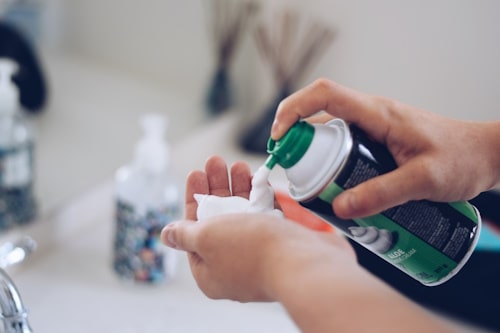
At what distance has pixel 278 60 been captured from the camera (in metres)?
1.32

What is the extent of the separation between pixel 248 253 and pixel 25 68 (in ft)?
1.93

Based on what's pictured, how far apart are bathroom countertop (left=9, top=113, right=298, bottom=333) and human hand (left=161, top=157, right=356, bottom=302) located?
7.4 inches

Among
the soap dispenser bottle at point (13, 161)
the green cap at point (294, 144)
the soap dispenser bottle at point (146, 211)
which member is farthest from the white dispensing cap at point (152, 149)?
the green cap at point (294, 144)


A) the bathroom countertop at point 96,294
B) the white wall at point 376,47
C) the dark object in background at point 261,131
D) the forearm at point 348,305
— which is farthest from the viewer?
the dark object in background at point 261,131

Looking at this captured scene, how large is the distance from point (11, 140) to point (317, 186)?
18.3 inches

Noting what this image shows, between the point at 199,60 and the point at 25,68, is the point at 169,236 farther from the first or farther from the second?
the point at 199,60

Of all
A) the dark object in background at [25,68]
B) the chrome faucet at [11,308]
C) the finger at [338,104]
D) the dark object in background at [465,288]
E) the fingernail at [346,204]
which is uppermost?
the finger at [338,104]

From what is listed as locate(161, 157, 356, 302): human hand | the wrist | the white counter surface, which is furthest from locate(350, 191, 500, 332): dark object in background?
locate(161, 157, 356, 302): human hand

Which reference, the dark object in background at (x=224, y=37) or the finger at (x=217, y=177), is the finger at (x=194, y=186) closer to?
the finger at (x=217, y=177)

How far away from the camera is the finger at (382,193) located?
Answer: 430 mm

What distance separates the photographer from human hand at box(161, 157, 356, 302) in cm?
42

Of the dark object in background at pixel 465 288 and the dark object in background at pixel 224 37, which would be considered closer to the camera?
the dark object in background at pixel 465 288

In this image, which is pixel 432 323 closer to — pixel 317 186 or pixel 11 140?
pixel 317 186

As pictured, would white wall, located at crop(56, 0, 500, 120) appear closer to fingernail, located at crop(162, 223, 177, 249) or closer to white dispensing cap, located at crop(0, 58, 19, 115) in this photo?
white dispensing cap, located at crop(0, 58, 19, 115)
